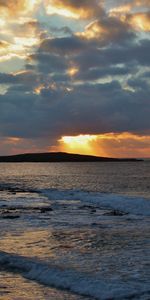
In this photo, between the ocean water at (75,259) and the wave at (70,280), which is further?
the ocean water at (75,259)

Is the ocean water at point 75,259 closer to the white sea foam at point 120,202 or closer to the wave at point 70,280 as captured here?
the wave at point 70,280

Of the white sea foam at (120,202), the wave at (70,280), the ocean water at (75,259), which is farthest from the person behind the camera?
the white sea foam at (120,202)

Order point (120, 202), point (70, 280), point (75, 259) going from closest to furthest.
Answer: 1. point (70, 280)
2. point (75, 259)
3. point (120, 202)

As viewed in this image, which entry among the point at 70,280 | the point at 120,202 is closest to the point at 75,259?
the point at 70,280

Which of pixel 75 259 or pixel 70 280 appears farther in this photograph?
pixel 75 259

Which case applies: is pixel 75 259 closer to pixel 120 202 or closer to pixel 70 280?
pixel 70 280

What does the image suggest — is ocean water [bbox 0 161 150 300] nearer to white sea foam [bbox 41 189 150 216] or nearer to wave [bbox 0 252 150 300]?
wave [bbox 0 252 150 300]

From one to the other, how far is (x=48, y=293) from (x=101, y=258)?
4.24 m

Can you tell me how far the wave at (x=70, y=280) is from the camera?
11.9 m

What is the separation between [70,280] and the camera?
13.2m

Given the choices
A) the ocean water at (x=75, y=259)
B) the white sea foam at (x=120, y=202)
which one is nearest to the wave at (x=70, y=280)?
the ocean water at (x=75, y=259)

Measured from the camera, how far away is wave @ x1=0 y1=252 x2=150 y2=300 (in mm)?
11898

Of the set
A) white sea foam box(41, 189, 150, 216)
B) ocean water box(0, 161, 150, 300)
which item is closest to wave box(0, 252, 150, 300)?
Answer: ocean water box(0, 161, 150, 300)

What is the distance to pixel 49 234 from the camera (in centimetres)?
2152
